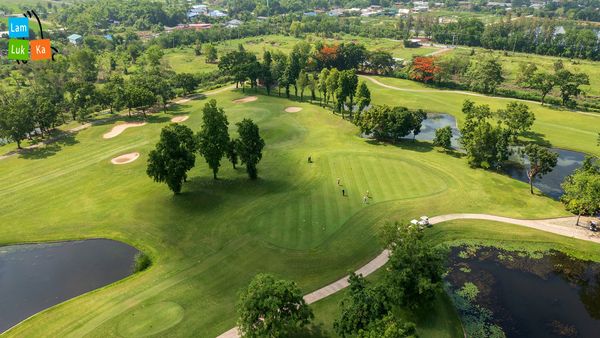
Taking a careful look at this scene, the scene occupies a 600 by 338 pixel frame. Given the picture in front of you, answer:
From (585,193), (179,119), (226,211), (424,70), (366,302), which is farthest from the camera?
(424,70)

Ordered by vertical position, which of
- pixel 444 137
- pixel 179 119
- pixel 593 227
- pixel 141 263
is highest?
pixel 179 119

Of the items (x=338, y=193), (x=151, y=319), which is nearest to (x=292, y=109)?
(x=338, y=193)

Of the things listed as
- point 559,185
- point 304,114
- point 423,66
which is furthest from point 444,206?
point 423,66

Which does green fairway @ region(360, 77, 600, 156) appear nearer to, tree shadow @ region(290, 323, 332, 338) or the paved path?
the paved path

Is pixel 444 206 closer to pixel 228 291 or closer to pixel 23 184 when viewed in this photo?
pixel 228 291

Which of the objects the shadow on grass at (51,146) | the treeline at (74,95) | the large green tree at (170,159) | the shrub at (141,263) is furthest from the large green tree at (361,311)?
the treeline at (74,95)

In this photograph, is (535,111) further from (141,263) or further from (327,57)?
(141,263)
